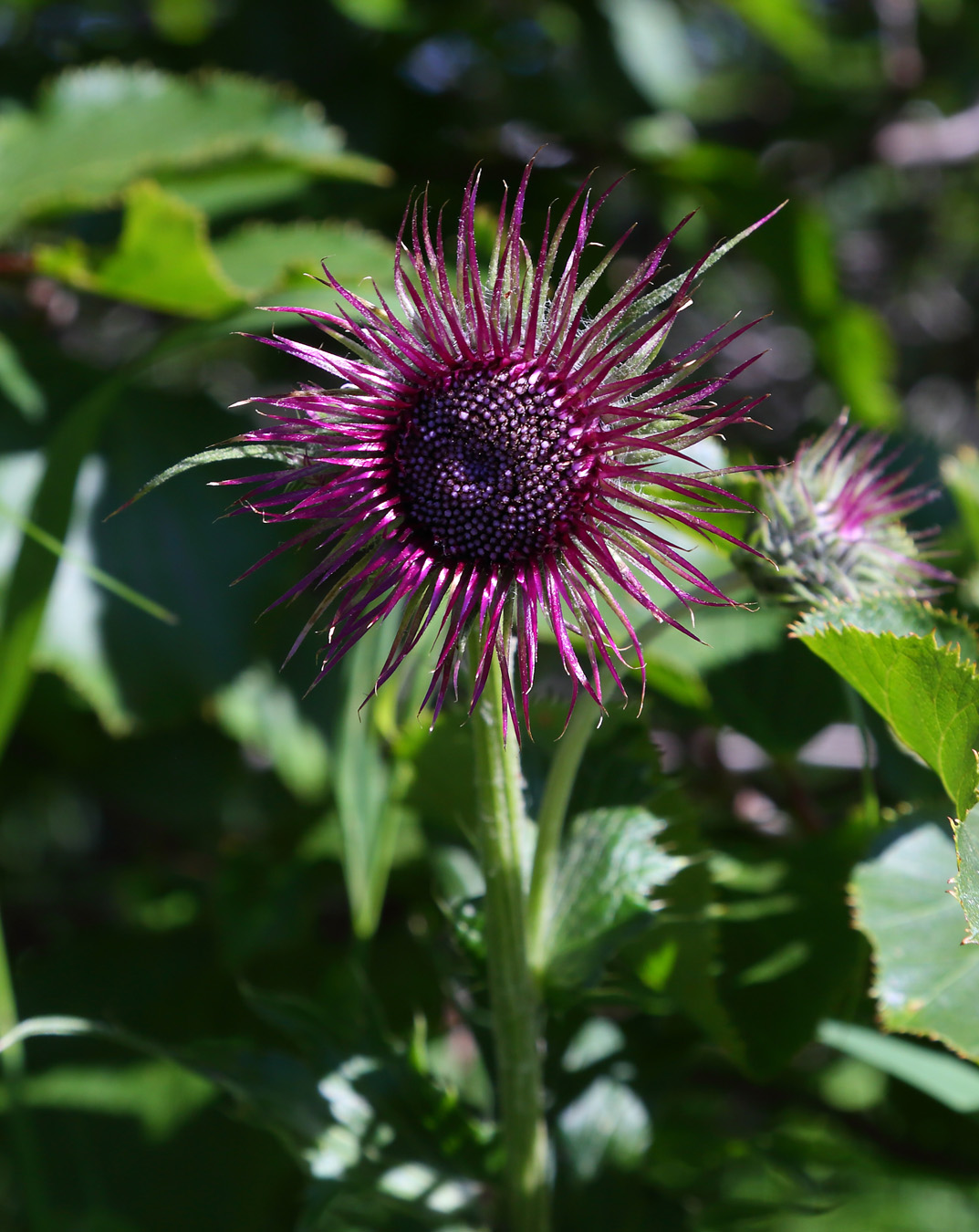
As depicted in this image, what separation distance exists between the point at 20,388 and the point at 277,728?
27.9 inches

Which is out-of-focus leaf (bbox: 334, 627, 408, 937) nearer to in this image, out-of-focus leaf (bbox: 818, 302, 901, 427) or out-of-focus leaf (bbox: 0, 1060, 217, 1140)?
out-of-focus leaf (bbox: 0, 1060, 217, 1140)

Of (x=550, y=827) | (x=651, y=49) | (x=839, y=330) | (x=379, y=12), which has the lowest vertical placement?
(x=550, y=827)

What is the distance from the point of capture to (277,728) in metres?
1.70

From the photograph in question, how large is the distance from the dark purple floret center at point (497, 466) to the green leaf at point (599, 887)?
0.37 m

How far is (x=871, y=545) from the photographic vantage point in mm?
1021

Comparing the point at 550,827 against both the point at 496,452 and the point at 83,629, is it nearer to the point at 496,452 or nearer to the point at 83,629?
the point at 496,452

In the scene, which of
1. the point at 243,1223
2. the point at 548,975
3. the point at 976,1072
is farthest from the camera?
the point at 243,1223

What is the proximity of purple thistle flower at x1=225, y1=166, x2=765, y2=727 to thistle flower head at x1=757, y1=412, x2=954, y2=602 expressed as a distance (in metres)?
0.19

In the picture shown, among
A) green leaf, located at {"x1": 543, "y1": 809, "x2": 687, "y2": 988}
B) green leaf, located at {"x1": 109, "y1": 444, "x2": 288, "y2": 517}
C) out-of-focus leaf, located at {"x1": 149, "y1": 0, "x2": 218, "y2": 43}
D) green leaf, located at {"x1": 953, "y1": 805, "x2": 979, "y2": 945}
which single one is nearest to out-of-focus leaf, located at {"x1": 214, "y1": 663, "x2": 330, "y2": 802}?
green leaf, located at {"x1": 543, "y1": 809, "x2": 687, "y2": 988}

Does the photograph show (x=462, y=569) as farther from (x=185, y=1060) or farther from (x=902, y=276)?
(x=902, y=276)

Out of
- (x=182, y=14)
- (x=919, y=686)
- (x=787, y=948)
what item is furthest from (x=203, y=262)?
(x=182, y=14)

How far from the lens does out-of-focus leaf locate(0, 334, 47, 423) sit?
1.65m

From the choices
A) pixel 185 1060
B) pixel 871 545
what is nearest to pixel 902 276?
pixel 871 545

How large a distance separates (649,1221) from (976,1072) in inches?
17.5
